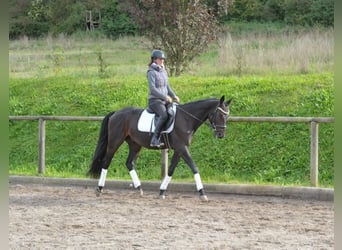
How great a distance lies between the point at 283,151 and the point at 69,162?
418 centimetres

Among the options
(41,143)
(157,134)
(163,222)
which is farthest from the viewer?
(41,143)

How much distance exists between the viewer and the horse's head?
9.01m

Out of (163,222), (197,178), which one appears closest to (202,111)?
(197,178)

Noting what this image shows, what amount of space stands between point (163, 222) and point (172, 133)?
7.43 feet

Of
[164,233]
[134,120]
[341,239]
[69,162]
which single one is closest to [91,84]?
[69,162]

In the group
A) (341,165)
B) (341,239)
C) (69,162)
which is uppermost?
(341,165)

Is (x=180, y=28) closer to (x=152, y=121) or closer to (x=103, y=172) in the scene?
(x=103, y=172)

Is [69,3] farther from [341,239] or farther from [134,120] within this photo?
[341,239]

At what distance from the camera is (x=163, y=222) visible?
7211mm

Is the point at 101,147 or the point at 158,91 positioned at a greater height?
the point at 158,91

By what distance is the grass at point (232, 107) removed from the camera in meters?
10.9

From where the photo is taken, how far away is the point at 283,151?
35.7 feet

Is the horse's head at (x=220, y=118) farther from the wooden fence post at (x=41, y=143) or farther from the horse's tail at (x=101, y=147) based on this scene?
the wooden fence post at (x=41, y=143)

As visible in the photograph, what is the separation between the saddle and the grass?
1.56 m
